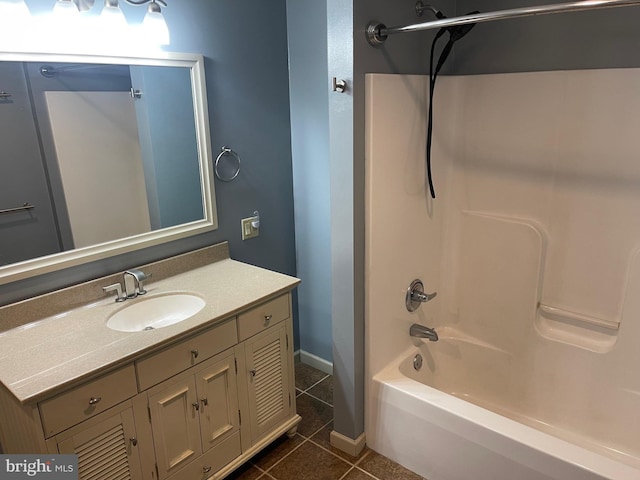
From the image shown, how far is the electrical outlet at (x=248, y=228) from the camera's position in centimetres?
246

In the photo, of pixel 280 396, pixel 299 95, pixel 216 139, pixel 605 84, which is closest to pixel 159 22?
pixel 216 139

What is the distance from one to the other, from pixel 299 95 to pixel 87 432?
179 centimetres

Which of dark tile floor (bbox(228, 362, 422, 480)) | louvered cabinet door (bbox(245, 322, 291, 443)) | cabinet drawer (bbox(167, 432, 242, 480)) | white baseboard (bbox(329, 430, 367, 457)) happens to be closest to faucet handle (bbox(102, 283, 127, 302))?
louvered cabinet door (bbox(245, 322, 291, 443))

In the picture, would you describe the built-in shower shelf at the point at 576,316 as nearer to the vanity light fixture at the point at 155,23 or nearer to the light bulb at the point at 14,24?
the vanity light fixture at the point at 155,23

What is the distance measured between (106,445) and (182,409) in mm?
274

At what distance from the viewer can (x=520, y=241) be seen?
2.25 m

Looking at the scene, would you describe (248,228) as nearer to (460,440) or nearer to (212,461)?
(212,461)

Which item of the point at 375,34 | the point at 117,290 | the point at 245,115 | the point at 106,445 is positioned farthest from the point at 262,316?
the point at 375,34

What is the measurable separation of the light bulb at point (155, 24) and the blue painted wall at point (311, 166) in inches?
29.1

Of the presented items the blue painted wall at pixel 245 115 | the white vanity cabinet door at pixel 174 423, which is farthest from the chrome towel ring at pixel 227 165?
the white vanity cabinet door at pixel 174 423

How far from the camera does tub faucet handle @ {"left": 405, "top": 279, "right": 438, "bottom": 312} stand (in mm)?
2250

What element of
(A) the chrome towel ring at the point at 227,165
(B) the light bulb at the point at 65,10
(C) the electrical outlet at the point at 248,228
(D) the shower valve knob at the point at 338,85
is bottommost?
(C) the electrical outlet at the point at 248,228

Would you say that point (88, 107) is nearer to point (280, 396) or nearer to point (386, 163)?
point (386, 163)

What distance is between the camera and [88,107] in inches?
73.5
